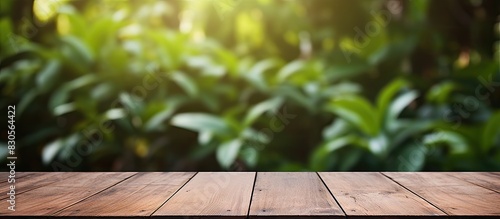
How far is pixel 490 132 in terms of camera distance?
135 cm

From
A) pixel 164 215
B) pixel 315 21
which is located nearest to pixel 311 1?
pixel 315 21

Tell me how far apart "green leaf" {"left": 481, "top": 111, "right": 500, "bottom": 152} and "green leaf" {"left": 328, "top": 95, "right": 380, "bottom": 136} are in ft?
0.88

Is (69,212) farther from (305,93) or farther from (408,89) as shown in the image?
(408,89)

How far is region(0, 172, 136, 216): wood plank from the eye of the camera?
0.72 metres

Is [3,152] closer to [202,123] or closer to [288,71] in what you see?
[202,123]

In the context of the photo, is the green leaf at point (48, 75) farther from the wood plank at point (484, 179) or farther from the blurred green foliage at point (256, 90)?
the wood plank at point (484, 179)

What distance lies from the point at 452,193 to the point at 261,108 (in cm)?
70

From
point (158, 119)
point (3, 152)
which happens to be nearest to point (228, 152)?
point (158, 119)

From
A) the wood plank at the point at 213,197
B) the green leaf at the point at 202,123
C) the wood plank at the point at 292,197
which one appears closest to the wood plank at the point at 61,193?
the wood plank at the point at 213,197

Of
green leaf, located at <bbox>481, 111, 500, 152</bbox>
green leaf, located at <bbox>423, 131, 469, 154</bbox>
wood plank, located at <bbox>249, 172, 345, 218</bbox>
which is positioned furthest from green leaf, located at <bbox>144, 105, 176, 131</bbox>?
green leaf, located at <bbox>481, 111, 500, 152</bbox>

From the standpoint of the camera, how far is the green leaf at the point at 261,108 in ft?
4.79

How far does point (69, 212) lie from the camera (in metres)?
0.71

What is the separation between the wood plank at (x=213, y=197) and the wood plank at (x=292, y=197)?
0.02 metres

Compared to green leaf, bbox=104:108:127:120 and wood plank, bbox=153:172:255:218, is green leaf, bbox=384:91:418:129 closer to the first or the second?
wood plank, bbox=153:172:255:218
